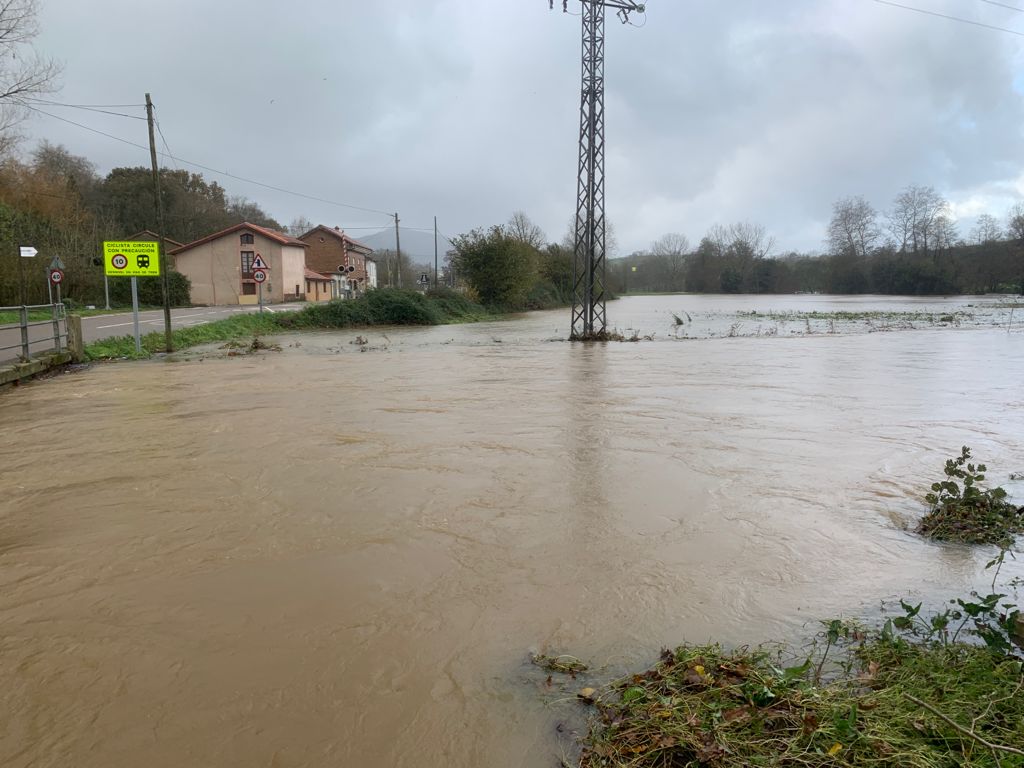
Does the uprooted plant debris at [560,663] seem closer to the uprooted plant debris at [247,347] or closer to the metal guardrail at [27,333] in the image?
the metal guardrail at [27,333]

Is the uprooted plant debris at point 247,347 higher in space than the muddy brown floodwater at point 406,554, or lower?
higher

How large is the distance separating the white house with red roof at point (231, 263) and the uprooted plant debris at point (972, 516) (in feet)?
169

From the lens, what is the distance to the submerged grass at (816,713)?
97.0 inches

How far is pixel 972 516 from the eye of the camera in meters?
5.43

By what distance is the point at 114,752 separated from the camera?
2965 mm

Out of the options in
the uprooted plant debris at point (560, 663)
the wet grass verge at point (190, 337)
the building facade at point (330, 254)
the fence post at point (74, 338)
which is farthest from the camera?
the building facade at point (330, 254)

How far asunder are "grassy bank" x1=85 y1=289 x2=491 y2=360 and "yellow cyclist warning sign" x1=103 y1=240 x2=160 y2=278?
222 cm

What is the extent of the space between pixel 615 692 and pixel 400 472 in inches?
Result: 179

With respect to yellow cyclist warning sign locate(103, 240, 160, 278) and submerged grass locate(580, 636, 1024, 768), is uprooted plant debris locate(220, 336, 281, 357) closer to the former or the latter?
yellow cyclist warning sign locate(103, 240, 160, 278)

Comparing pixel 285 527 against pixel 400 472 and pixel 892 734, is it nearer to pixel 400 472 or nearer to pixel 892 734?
pixel 400 472

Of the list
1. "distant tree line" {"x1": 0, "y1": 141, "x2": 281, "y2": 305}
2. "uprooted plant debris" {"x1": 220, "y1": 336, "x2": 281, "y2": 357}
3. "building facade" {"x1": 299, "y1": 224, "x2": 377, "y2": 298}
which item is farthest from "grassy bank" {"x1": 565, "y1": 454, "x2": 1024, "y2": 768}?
"building facade" {"x1": 299, "y1": 224, "x2": 377, "y2": 298}

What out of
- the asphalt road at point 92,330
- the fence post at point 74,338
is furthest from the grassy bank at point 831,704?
the fence post at point 74,338

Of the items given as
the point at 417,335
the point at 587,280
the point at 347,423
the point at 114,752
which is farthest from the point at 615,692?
the point at 417,335

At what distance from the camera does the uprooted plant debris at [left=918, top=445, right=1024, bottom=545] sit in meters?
5.25
